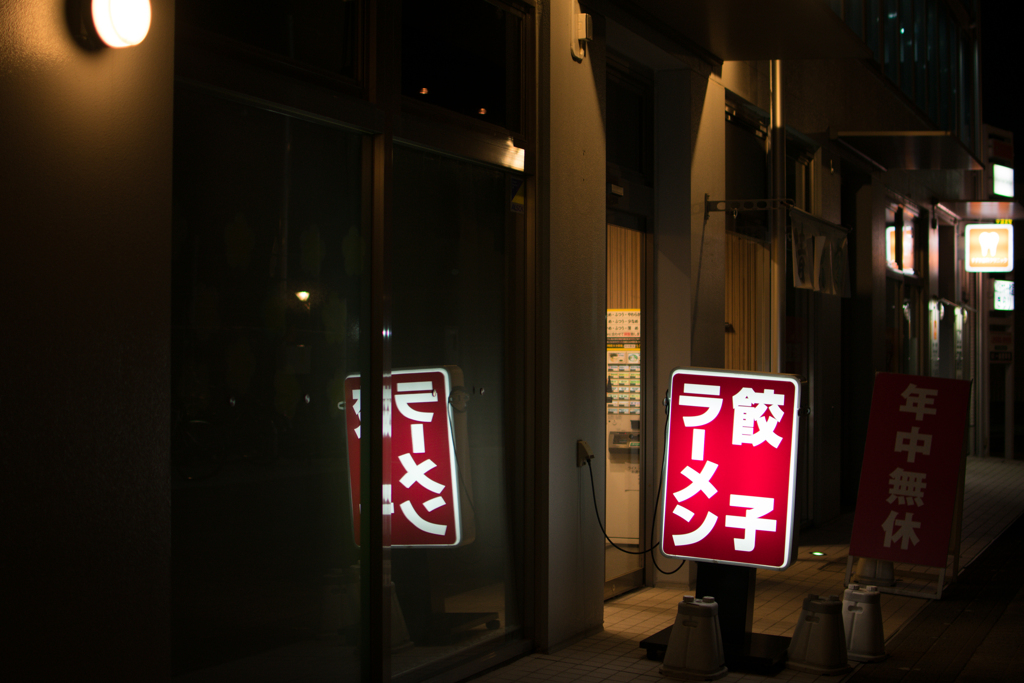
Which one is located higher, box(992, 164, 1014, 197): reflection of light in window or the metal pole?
box(992, 164, 1014, 197): reflection of light in window

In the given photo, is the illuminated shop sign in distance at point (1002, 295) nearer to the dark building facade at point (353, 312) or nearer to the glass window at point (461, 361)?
the dark building facade at point (353, 312)

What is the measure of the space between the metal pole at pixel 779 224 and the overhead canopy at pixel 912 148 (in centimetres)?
168

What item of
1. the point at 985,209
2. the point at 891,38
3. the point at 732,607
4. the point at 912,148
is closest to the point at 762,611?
the point at 732,607

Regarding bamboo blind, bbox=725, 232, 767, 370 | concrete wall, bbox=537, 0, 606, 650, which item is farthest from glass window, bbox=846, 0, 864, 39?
concrete wall, bbox=537, 0, 606, 650

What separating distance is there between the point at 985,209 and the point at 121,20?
19026mm

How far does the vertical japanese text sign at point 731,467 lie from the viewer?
18.5ft

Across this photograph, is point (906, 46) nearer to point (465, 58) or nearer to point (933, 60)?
point (933, 60)

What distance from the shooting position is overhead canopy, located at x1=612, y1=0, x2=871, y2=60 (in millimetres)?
7238

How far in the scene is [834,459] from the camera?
1180cm

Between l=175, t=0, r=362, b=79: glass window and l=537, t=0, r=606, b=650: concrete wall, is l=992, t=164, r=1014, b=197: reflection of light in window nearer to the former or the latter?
l=537, t=0, r=606, b=650: concrete wall

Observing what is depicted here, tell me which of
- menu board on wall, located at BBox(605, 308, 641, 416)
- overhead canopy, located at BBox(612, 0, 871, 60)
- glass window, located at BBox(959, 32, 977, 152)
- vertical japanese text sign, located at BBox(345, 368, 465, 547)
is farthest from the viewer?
glass window, located at BBox(959, 32, 977, 152)

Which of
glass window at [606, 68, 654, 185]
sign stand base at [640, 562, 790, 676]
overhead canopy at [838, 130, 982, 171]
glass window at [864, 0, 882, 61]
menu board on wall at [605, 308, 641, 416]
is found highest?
glass window at [864, 0, 882, 61]

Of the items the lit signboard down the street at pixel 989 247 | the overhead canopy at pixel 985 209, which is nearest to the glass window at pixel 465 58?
the overhead canopy at pixel 985 209

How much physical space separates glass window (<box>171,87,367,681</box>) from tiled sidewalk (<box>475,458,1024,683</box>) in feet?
4.83
